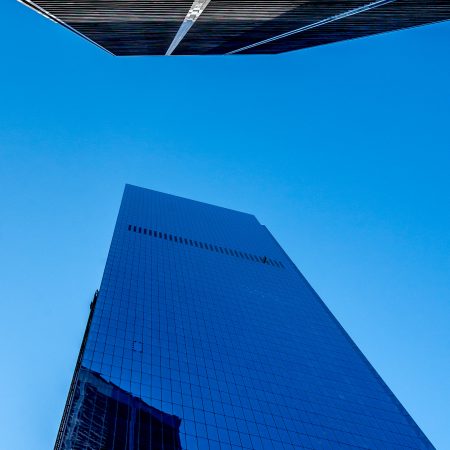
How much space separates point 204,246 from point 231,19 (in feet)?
223

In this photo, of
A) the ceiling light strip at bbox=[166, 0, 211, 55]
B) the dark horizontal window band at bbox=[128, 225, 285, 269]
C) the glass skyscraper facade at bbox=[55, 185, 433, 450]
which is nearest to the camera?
the ceiling light strip at bbox=[166, 0, 211, 55]

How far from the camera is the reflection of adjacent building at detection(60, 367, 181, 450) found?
4000 cm

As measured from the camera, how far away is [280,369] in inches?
2437

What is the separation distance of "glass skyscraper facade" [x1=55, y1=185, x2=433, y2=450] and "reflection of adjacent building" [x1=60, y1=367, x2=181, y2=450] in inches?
3.9

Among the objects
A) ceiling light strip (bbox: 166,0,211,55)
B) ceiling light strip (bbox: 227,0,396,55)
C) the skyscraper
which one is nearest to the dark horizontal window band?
the skyscraper

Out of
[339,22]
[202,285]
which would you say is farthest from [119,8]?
[202,285]

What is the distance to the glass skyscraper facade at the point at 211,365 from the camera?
145 feet

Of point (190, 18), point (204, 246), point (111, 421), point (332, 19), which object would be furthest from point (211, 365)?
point (204, 246)

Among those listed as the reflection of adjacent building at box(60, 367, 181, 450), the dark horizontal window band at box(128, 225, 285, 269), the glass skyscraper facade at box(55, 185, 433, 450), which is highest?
the dark horizontal window band at box(128, 225, 285, 269)

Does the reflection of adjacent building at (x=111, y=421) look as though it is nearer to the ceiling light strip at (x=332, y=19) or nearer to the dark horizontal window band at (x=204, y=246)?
the ceiling light strip at (x=332, y=19)

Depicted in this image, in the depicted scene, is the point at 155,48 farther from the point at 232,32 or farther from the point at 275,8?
the point at 275,8

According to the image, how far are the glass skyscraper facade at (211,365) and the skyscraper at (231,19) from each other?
30.4m

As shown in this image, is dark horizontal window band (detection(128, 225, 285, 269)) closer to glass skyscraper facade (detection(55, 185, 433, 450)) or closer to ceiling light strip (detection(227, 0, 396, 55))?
glass skyscraper facade (detection(55, 185, 433, 450))

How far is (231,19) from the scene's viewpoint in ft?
95.8
